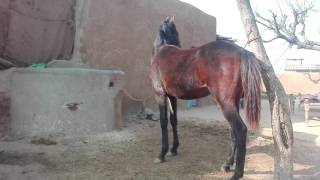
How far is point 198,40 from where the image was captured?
12.7 metres

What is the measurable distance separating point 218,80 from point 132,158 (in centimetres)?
182

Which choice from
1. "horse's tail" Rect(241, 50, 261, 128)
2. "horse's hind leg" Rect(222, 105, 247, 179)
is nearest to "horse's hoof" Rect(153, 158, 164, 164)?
"horse's hind leg" Rect(222, 105, 247, 179)

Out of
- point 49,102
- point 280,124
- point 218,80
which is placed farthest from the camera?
point 49,102

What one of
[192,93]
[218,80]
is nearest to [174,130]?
[192,93]

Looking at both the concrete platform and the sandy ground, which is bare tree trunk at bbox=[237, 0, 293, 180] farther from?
the concrete platform

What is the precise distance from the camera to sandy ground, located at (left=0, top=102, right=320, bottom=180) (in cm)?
459

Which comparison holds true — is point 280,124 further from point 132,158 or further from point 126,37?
point 126,37

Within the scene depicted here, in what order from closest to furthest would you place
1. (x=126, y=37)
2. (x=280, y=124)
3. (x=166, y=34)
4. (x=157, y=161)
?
(x=280, y=124) → (x=157, y=161) → (x=166, y=34) → (x=126, y=37)

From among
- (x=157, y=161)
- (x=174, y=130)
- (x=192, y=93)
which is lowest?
(x=157, y=161)

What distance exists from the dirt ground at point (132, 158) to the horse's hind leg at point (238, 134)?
461mm

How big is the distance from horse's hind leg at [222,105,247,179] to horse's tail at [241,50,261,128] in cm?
14

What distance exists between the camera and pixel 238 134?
420cm

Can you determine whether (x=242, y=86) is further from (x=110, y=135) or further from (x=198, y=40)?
(x=198, y=40)

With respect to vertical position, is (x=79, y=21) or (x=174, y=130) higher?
(x=79, y=21)
